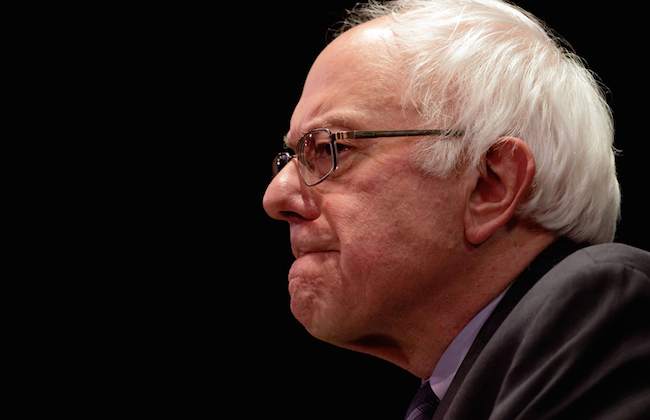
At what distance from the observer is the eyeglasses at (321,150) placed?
4.51ft

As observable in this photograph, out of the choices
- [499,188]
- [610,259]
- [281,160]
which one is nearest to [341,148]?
[281,160]

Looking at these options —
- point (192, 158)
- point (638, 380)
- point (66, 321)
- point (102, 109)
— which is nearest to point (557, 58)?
point (638, 380)

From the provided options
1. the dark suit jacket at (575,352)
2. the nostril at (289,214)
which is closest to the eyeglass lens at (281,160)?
the nostril at (289,214)

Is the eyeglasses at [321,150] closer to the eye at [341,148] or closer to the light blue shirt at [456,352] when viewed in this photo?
the eye at [341,148]

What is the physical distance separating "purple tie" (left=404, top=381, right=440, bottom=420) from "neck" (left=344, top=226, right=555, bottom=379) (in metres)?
0.09

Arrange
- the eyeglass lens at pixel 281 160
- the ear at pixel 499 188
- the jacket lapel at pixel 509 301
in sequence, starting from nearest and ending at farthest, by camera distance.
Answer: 1. the jacket lapel at pixel 509 301
2. the ear at pixel 499 188
3. the eyeglass lens at pixel 281 160

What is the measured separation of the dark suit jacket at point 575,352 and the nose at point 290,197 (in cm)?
62

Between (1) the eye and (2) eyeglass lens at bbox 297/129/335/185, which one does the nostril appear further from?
(1) the eye

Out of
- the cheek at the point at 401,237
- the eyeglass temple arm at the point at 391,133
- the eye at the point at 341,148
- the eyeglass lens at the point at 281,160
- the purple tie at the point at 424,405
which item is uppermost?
the eyeglass temple arm at the point at 391,133

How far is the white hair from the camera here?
1.33m

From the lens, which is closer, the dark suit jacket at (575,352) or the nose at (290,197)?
the dark suit jacket at (575,352)

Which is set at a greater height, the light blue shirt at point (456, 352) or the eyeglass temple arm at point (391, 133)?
the eyeglass temple arm at point (391, 133)

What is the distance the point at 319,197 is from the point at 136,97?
58.2 inches

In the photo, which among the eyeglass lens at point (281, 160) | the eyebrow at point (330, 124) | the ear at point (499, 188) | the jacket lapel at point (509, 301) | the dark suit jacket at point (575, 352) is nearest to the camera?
the dark suit jacket at point (575, 352)
